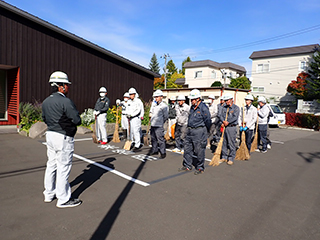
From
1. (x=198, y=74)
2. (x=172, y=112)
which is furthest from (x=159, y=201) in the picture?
(x=198, y=74)

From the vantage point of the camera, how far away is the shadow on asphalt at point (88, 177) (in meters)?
4.61

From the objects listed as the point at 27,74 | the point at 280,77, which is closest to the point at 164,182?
the point at 27,74

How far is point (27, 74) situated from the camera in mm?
11500

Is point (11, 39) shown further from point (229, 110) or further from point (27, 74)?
point (229, 110)

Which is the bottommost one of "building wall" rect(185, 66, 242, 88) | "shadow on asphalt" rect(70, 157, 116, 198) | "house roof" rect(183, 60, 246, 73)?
"shadow on asphalt" rect(70, 157, 116, 198)

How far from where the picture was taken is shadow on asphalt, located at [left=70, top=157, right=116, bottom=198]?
4612mm

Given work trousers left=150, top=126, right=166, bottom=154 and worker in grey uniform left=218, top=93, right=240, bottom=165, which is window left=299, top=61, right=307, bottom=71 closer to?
worker in grey uniform left=218, top=93, right=240, bottom=165

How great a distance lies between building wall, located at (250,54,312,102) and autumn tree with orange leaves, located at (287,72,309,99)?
2.20m

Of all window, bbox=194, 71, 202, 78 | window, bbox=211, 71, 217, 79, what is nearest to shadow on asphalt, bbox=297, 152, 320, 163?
window, bbox=194, 71, 202, 78

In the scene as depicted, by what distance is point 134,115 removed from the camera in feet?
26.8

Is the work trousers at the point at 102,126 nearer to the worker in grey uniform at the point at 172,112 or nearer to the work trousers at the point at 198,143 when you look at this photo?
the worker in grey uniform at the point at 172,112

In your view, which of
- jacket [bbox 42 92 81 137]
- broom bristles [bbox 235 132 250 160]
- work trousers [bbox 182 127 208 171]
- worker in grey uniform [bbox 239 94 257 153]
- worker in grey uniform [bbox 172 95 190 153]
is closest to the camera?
jacket [bbox 42 92 81 137]

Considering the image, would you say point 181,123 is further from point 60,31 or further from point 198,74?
point 198,74

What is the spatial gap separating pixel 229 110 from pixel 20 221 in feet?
19.0
